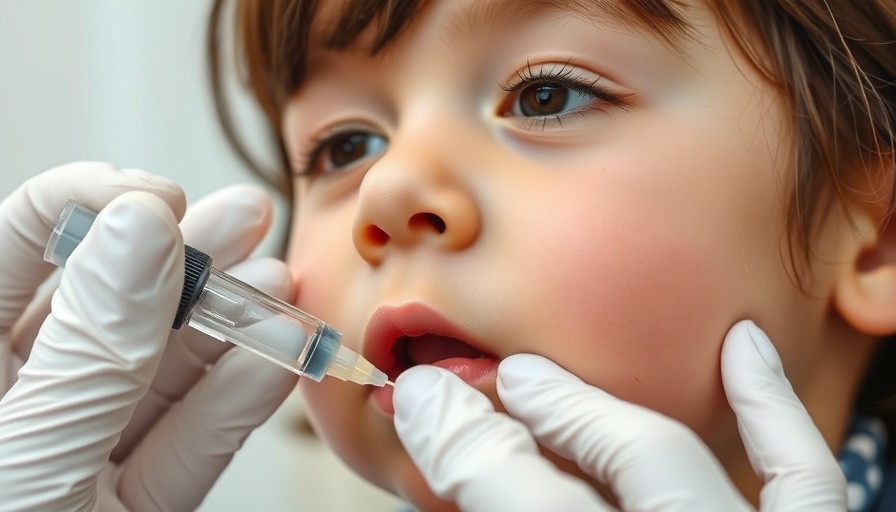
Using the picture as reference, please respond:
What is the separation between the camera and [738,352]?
818mm

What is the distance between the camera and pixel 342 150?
1.14 metres

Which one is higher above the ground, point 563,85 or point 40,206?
point 563,85

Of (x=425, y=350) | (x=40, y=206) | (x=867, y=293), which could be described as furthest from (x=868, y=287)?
(x=40, y=206)

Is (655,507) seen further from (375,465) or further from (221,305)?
(221,305)

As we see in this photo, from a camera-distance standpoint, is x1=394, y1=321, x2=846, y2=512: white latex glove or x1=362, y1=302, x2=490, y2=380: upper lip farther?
x1=362, y1=302, x2=490, y2=380: upper lip

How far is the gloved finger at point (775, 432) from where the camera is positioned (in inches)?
30.8

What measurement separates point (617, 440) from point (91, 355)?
Result: 0.48 metres

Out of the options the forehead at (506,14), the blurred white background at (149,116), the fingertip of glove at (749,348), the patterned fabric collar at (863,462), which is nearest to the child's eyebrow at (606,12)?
the forehead at (506,14)

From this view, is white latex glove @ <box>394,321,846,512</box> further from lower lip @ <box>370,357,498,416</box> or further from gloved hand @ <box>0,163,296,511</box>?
gloved hand @ <box>0,163,296,511</box>

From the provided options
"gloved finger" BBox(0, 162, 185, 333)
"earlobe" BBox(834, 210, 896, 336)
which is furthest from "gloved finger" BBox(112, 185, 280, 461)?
"earlobe" BBox(834, 210, 896, 336)

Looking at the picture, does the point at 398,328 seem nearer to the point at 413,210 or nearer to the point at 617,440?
the point at 413,210

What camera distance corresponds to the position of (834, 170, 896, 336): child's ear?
936 mm

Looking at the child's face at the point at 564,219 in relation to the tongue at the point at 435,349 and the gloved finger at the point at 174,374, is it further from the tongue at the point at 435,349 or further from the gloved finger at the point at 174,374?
the gloved finger at the point at 174,374

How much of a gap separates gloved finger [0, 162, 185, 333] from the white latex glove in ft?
1.17
